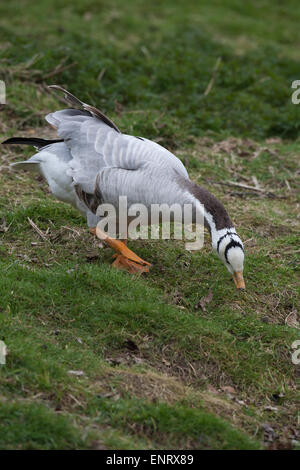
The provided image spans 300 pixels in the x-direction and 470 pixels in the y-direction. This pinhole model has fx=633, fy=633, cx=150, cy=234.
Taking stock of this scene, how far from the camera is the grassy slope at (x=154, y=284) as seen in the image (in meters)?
4.58

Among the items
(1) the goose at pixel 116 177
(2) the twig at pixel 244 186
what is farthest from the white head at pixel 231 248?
(2) the twig at pixel 244 186

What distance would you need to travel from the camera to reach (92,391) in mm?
4695

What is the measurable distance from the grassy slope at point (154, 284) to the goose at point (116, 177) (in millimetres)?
530

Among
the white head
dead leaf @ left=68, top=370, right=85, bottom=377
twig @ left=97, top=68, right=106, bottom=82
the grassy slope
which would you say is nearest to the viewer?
the grassy slope

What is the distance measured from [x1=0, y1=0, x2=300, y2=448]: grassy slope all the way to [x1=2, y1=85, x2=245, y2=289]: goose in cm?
53

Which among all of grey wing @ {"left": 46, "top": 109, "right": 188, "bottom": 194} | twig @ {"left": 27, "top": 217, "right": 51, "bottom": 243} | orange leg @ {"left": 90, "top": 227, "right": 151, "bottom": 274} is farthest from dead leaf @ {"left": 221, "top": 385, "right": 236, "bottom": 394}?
twig @ {"left": 27, "top": 217, "right": 51, "bottom": 243}

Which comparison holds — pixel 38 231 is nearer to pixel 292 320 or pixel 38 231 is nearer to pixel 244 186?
pixel 292 320

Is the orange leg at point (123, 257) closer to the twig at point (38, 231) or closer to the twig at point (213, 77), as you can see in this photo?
the twig at point (38, 231)

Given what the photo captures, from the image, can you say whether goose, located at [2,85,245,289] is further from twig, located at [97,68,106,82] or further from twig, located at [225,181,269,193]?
twig, located at [97,68,106,82]

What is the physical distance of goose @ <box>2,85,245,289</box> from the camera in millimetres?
5668

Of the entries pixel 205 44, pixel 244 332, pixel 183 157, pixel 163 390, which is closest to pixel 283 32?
pixel 205 44

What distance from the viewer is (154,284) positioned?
20.2 ft

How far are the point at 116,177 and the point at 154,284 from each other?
1124 millimetres

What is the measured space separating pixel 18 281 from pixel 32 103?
14.4 feet
